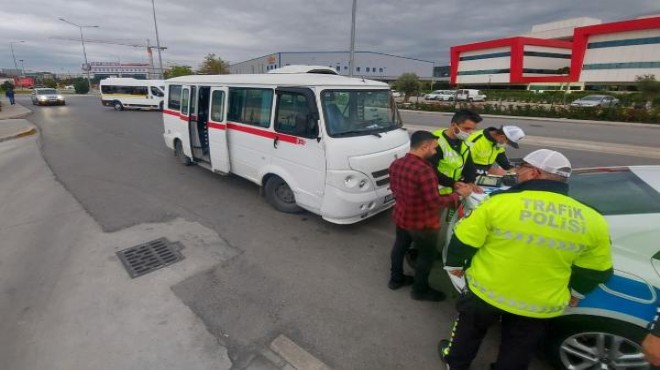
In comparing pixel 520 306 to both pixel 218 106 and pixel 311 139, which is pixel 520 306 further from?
pixel 218 106

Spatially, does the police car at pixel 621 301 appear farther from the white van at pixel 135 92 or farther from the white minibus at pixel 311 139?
the white van at pixel 135 92

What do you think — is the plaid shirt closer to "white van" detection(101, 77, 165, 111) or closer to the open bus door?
the open bus door

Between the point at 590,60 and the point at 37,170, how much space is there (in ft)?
229

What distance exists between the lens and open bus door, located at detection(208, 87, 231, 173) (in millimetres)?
5941

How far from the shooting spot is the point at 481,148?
4.21m

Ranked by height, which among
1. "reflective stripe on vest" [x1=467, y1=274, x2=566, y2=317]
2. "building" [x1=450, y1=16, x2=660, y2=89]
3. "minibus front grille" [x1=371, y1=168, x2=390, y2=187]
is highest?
"building" [x1=450, y1=16, x2=660, y2=89]

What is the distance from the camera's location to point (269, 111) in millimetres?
5086

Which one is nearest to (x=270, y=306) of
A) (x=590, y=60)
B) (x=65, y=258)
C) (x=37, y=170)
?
(x=65, y=258)

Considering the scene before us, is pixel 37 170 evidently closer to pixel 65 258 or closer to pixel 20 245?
pixel 20 245

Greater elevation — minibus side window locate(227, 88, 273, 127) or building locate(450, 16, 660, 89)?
building locate(450, 16, 660, 89)

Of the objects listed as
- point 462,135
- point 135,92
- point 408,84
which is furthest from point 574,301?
point 408,84

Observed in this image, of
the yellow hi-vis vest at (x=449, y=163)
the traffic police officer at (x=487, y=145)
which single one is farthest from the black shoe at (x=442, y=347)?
the traffic police officer at (x=487, y=145)

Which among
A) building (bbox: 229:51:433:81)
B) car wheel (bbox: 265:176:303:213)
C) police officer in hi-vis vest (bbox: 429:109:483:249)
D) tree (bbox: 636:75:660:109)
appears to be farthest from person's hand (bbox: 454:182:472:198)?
building (bbox: 229:51:433:81)

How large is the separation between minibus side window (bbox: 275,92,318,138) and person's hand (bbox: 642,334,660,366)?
11.6ft
